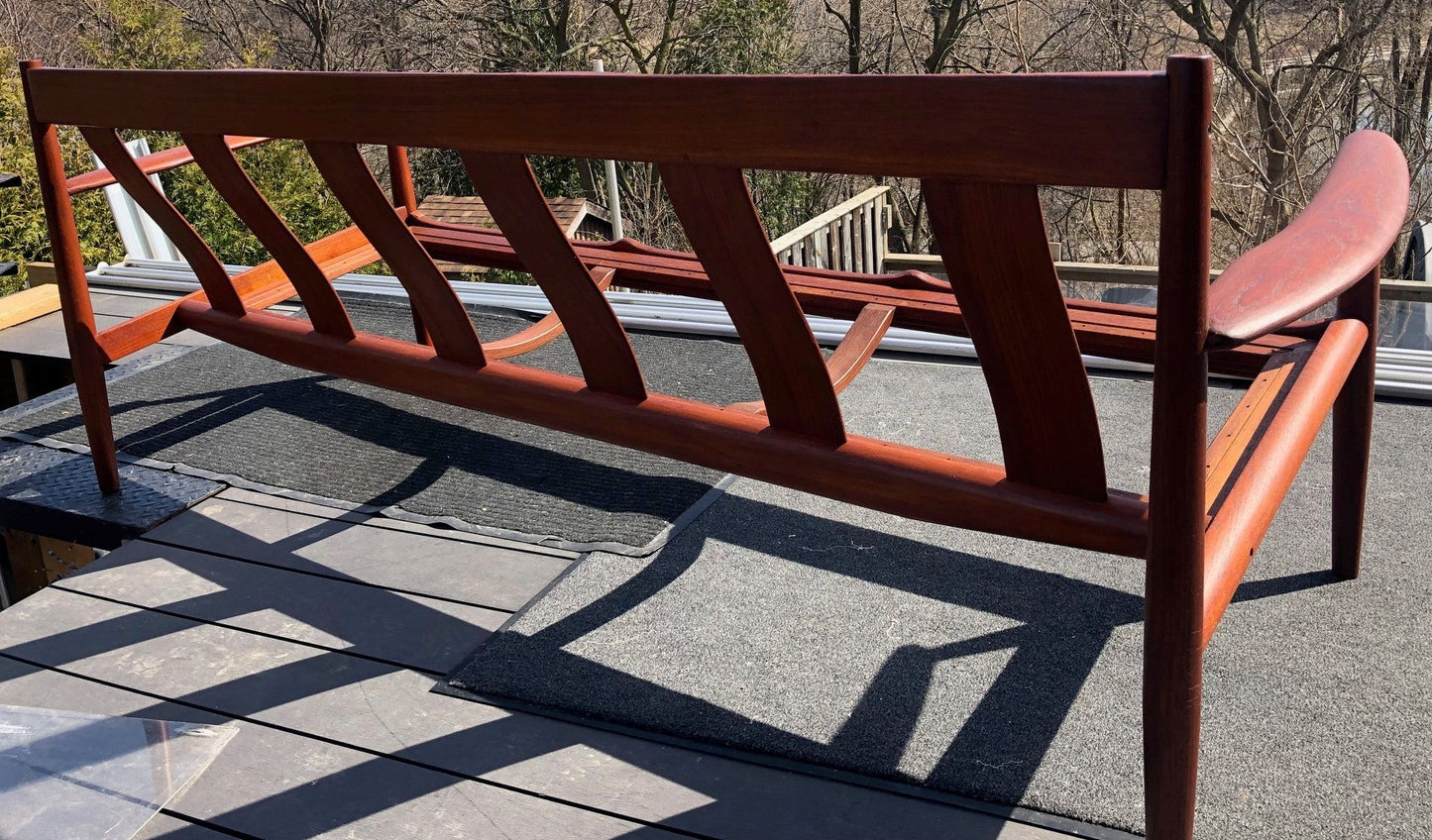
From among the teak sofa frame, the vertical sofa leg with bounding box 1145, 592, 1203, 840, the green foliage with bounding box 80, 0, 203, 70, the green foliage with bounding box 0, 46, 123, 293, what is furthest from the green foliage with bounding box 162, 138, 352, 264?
the vertical sofa leg with bounding box 1145, 592, 1203, 840

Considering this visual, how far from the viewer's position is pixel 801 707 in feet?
4.83

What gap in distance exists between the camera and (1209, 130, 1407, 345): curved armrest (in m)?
0.86

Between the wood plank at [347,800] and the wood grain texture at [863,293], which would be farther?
the wood grain texture at [863,293]

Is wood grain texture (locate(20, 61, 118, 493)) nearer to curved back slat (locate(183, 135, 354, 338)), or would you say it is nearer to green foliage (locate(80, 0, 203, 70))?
curved back slat (locate(183, 135, 354, 338))

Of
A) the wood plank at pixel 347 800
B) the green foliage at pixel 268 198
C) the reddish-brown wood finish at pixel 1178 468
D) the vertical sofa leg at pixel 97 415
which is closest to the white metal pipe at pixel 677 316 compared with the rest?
the vertical sofa leg at pixel 97 415

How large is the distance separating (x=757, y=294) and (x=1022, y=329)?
286 mm

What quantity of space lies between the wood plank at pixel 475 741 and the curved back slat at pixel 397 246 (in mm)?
493

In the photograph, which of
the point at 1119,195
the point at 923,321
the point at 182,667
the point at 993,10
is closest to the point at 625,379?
the point at 923,321

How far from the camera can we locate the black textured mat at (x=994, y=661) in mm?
1305

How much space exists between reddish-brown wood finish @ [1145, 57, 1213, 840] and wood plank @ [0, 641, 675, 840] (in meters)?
0.57

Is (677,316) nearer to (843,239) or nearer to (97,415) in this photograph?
(97,415)

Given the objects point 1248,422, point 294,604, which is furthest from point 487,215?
point 1248,422

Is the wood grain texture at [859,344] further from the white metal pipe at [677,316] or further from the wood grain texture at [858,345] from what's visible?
the white metal pipe at [677,316]

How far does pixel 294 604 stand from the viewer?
182cm
